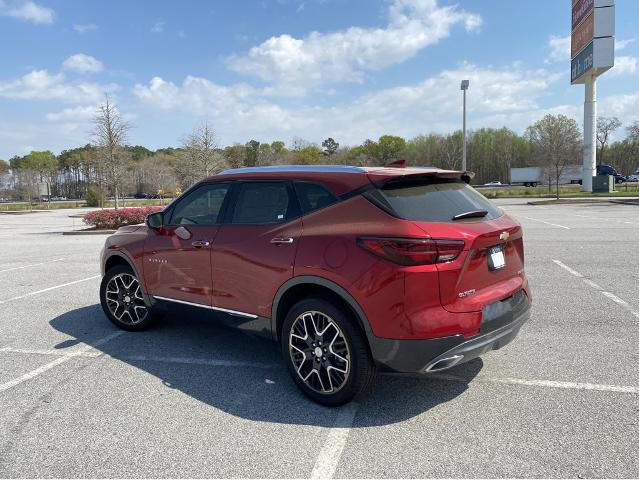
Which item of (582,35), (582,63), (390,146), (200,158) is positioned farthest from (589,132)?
(390,146)

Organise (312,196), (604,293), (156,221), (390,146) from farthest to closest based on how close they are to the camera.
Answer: (390,146) → (604,293) → (156,221) → (312,196)

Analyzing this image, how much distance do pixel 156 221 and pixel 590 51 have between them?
46463mm

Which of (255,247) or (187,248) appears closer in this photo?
(255,247)

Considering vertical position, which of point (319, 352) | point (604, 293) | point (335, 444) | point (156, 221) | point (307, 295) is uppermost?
point (156, 221)

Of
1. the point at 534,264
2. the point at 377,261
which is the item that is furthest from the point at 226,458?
the point at 534,264

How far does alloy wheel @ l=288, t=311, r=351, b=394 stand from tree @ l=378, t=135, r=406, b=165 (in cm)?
8395

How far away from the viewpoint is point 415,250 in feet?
10.0

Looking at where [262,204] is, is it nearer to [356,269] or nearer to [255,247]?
[255,247]

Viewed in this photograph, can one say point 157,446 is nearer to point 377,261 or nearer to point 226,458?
point 226,458

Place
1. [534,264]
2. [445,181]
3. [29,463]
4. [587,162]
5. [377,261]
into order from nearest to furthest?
[29,463], [377,261], [445,181], [534,264], [587,162]

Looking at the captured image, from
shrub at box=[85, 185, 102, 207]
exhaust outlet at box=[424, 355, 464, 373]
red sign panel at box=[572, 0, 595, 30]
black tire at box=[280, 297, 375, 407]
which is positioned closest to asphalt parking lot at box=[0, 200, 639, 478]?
black tire at box=[280, 297, 375, 407]

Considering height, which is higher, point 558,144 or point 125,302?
point 558,144

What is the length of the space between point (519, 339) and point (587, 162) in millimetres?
46598

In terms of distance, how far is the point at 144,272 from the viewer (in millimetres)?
5035
